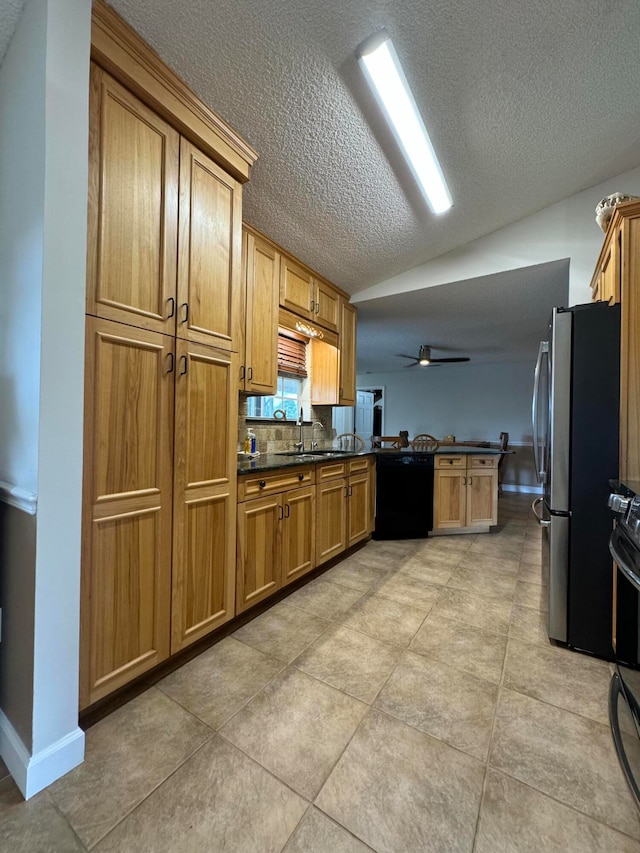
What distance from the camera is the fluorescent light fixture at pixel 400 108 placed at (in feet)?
4.96

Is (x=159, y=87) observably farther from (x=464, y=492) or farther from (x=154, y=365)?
(x=464, y=492)

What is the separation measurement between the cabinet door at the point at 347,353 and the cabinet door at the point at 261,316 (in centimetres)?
104

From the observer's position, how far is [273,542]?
2125 mm

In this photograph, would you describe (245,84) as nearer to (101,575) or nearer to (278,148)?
(278,148)

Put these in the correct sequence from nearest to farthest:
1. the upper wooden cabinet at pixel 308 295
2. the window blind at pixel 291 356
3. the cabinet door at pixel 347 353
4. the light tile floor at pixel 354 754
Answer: the light tile floor at pixel 354 754
the upper wooden cabinet at pixel 308 295
the window blind at pixel 291 356
the cabinet door at pixel 347 353

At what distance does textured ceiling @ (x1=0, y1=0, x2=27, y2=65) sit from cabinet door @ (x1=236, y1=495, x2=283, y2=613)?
6.59ft

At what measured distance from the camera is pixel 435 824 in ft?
3.19

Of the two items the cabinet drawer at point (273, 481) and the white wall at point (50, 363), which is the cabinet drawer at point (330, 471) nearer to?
the cabinet drawer at point (273, 481)

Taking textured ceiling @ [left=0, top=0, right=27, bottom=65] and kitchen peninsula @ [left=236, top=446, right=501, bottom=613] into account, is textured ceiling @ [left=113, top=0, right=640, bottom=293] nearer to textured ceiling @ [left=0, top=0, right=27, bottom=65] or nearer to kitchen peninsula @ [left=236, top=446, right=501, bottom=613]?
textured ceiling @ [left=0, top=0, right=27, bottom=65]

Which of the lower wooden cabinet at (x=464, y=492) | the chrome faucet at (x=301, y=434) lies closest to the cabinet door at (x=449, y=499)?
the lower wooden cabinet at (x=464, y=492)

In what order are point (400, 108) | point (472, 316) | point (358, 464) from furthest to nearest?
point (472, 316), point (358, 464), point (400, 108)

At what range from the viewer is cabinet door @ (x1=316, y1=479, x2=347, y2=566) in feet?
8.45

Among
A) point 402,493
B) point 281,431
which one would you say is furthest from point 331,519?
point 402,493

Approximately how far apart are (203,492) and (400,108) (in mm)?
2127
